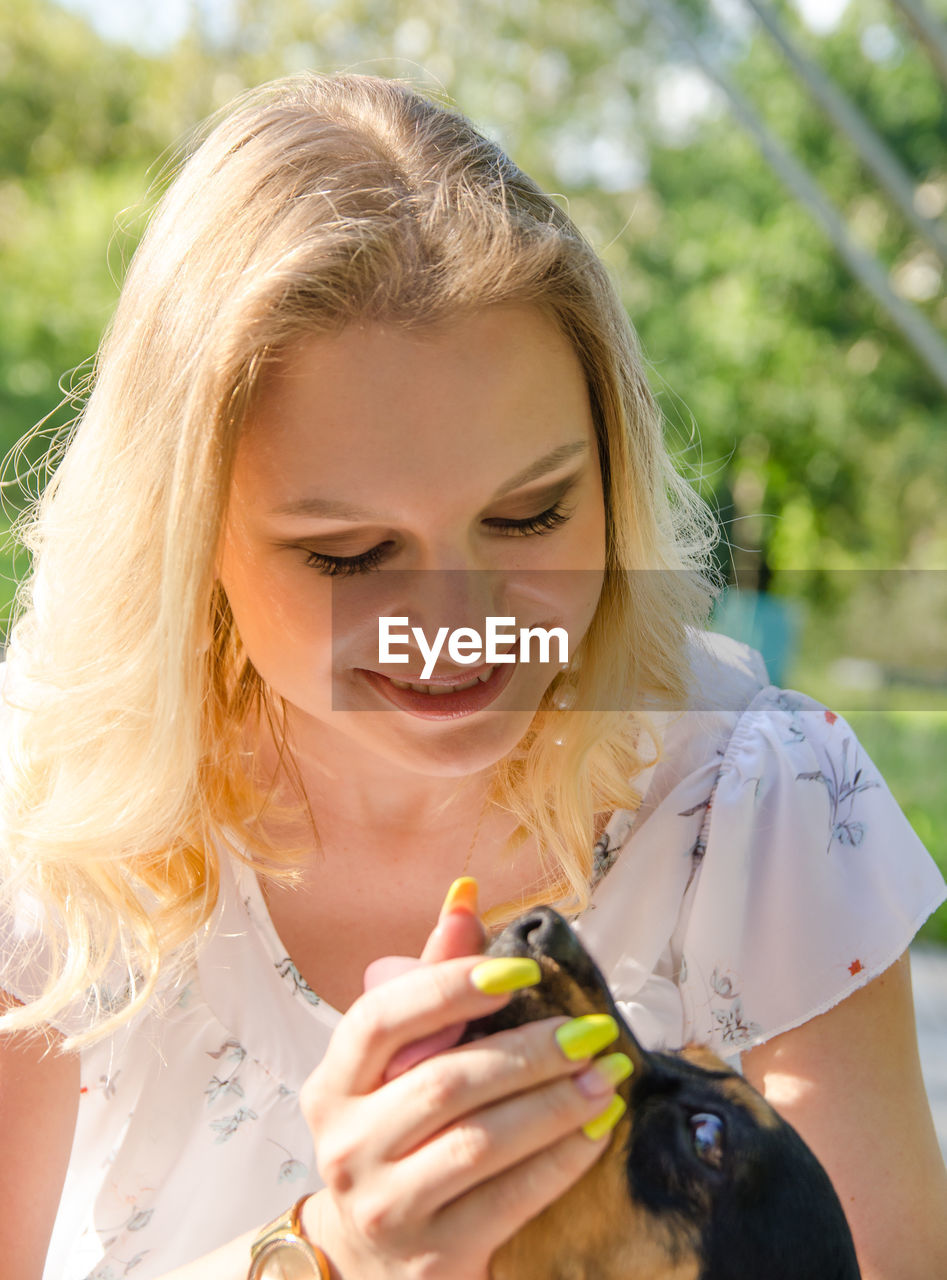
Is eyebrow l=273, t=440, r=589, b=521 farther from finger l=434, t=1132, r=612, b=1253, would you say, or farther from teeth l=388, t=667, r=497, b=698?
finger l=434, t=1132, r=612, b=1253

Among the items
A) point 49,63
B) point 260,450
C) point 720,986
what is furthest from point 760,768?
point 49,63

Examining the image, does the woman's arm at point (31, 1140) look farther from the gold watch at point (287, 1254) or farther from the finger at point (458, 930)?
the finger at point (458, 930)

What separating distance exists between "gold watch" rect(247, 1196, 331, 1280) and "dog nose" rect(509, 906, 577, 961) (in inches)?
17.0

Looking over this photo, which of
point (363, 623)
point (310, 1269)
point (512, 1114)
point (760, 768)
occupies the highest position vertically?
point (363, 623)

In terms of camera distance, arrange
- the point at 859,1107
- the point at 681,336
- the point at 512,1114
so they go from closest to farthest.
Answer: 1. the point at 512,1114
2. the point at 859,1107
3. the point at 681,336

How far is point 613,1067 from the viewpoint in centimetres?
115

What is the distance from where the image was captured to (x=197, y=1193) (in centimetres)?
198

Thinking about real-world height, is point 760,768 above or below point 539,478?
below

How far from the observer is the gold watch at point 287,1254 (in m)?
1.30

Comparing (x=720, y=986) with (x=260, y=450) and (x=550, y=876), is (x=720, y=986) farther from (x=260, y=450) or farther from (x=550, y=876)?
(x=260, y=450)

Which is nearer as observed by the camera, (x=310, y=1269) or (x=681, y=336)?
(x=310, y=1269)

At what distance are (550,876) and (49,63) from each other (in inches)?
827

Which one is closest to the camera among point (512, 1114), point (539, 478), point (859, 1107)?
point (512, 1114)

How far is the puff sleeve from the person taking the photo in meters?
1.95
